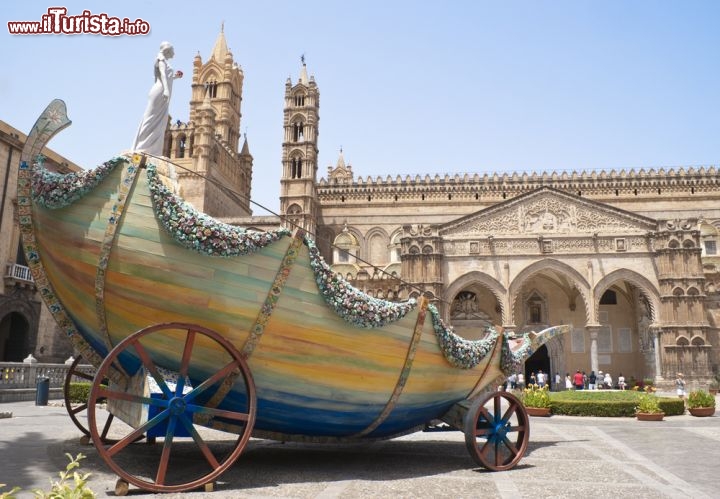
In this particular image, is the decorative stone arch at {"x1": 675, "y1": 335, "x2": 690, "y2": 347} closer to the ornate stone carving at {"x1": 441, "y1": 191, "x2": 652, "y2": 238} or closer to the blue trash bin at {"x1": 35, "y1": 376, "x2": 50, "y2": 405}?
the ornate stone carving at {"x1": 441, "y1": 191, "x2": 652, "y2": 238}

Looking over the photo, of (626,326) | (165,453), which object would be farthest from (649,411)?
(626,326)

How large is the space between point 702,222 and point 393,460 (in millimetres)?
37027

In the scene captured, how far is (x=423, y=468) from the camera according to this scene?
25.7 feet

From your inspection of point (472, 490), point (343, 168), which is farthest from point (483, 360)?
point (343, 168)

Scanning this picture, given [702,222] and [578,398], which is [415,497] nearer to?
[578,398]

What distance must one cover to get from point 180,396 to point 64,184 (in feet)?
8.81

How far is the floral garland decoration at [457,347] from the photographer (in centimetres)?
806

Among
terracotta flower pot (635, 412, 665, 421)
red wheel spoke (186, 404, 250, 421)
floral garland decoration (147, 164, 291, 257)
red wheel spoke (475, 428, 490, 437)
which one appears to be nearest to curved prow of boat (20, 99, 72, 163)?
floral garland decoration (147, 164, 291, 257)

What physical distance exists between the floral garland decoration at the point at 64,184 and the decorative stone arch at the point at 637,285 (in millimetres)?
29089

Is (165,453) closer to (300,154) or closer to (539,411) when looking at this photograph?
(539,411)

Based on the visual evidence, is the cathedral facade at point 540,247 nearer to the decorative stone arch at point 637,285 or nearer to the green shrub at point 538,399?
the decorative stone arch at point 637,285

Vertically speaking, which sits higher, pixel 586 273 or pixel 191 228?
pixel 586 273

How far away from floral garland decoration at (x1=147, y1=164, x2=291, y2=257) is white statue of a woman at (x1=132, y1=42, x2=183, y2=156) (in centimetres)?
95

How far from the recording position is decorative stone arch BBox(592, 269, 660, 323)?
1183 inches
